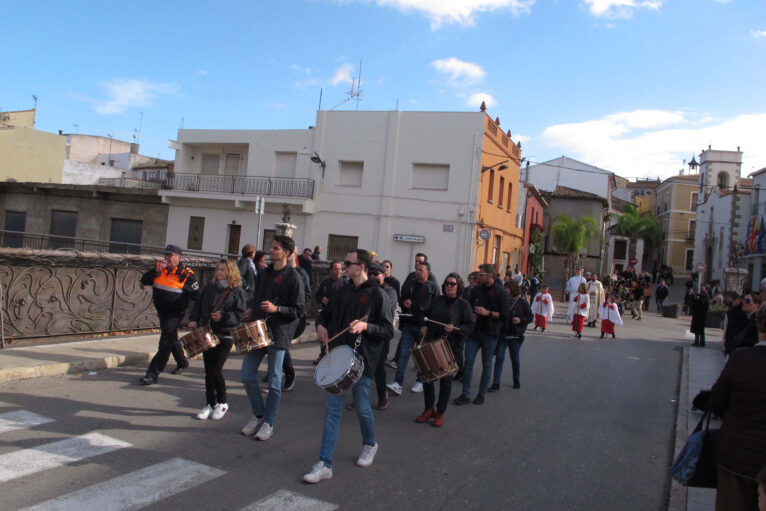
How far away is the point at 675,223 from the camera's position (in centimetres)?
7144

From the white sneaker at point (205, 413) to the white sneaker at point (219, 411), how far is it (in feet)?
0.17

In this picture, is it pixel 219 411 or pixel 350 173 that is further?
pixel 350 173

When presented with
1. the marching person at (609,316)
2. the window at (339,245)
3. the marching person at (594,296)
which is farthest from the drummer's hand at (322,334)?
the window at (339,245)

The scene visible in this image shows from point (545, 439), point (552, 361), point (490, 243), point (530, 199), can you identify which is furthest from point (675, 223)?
point (545, 439)

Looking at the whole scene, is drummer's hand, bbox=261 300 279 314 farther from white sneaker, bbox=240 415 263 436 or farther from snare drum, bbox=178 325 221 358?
white sneaker, bbox=240 415 263 436

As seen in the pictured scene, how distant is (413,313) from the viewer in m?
8.27

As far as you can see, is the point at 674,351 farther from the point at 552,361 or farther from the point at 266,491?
the point at 266,491

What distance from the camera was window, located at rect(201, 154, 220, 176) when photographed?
1186 inches

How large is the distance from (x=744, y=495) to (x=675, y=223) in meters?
76.4

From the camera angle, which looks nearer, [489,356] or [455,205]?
[489,356]

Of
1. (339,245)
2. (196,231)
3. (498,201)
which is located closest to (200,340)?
(339,245)

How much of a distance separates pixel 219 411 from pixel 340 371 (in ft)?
7.29

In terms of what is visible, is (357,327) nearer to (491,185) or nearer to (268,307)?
(268,307)

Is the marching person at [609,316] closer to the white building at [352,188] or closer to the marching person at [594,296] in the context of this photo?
the marching person at [594,296]
